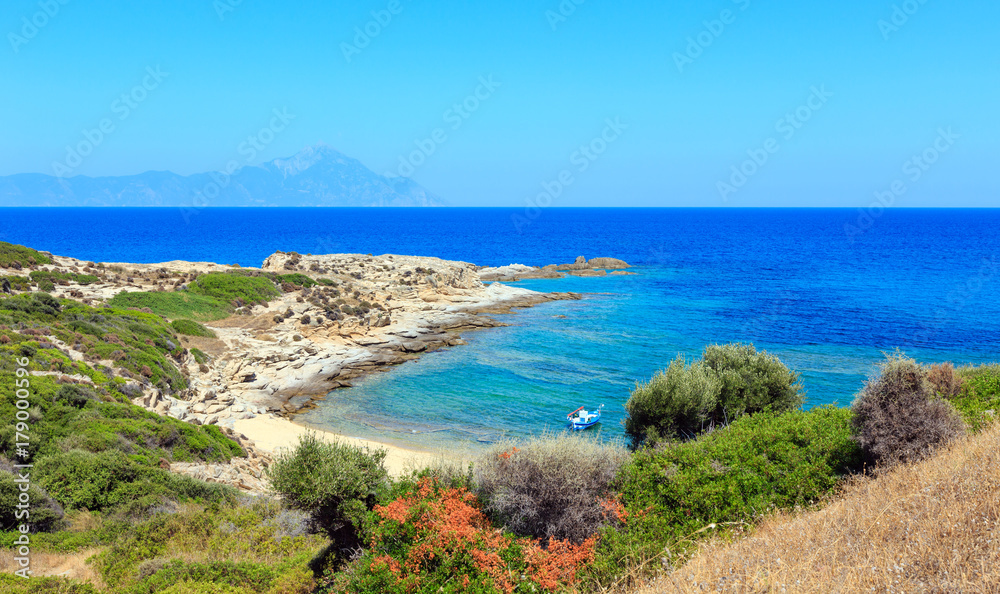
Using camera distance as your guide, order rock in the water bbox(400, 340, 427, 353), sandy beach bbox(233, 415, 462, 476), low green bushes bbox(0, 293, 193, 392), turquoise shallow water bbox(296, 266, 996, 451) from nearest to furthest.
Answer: low green bushes bbox(0, 293, 193, 392) → sandy beach bbox(233, 415, 462, 476) → turquoise shallow water bbox(296, 266, 996, 451) → rock in the water bbox(400, 340, 427, 353)

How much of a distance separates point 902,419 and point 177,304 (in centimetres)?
4074

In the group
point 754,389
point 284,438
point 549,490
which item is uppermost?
point 754,389

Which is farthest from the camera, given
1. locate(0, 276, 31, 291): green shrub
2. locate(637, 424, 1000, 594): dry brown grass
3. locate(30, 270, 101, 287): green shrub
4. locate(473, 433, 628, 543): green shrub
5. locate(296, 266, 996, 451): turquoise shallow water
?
locate(30, 270, 101, 287): green shrub

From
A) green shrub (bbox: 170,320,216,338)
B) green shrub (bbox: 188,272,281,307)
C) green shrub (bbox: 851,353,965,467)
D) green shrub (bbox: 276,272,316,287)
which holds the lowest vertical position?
green shrub (bbox: 851,353,965,467)

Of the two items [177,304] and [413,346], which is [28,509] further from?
[177,304]

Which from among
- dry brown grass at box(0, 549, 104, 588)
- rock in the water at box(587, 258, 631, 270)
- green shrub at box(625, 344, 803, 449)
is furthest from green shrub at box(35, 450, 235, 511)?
rock in the water at box(587, 258, 631, 270)

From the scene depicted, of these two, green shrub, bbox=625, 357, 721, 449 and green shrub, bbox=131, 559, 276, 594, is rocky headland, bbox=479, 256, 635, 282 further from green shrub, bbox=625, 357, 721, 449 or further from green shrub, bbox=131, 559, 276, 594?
green shrub, bbox=131, 559, 276, 594

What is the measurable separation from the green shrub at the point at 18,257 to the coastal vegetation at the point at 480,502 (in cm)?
2850

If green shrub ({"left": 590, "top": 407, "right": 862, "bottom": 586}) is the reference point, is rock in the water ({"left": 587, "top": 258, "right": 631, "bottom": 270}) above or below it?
above

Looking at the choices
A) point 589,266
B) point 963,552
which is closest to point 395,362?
point 963,552

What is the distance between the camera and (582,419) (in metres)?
24.7

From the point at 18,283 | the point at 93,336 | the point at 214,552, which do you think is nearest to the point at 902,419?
the point at 214,552

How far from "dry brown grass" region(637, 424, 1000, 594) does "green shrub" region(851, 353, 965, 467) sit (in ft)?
4.16

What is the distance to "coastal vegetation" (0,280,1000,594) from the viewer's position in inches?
320
